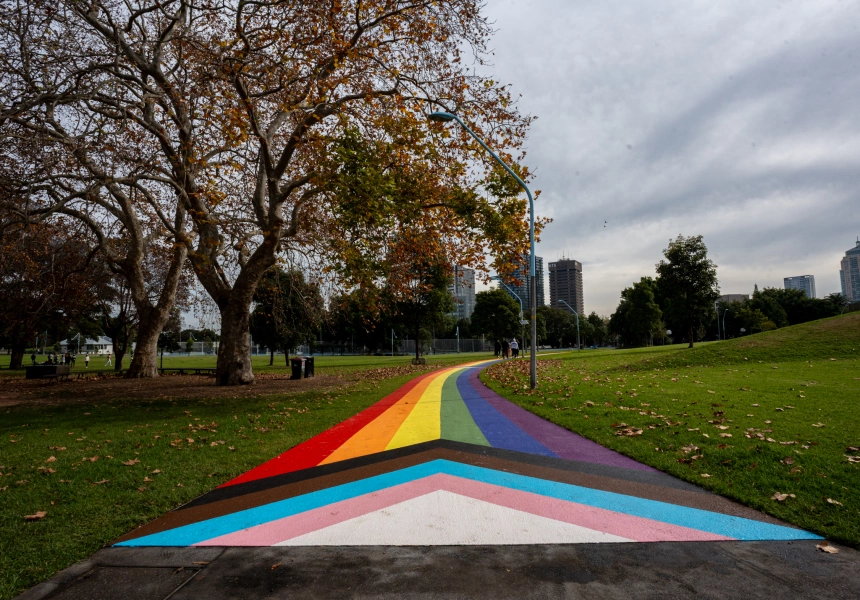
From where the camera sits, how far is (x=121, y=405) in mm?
12664

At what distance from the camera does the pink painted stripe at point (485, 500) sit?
13.2 ft

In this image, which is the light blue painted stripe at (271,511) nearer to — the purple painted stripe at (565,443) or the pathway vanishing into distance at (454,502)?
the pathway vanishing into distance at (454,502)

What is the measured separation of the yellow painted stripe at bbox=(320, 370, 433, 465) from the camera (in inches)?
279

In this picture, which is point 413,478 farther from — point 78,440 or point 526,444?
point 78,440

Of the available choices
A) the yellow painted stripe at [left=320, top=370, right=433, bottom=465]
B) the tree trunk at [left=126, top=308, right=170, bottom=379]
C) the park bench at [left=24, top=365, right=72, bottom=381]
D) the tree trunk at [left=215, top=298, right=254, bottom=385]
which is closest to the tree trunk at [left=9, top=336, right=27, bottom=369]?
the park bench at [left=24, top=365, right=72, bottom=381]

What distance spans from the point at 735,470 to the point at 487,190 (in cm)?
1090

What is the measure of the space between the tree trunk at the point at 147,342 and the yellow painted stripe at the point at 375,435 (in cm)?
1546

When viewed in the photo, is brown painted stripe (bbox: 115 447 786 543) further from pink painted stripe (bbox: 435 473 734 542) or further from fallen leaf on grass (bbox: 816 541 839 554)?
pink painted stripe (bbox: 435 473 734 542)

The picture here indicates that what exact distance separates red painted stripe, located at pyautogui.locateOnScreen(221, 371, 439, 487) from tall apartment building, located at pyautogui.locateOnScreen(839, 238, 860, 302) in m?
160

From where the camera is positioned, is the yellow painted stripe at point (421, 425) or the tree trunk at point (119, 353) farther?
the tree trunk at point (119, 353)

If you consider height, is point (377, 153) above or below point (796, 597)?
above

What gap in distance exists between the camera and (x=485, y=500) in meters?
4.95

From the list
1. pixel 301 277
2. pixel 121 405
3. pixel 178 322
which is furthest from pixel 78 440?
pixel 178 322

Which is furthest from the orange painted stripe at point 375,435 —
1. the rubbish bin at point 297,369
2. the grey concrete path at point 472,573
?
the rubbish bin at point 297,369
